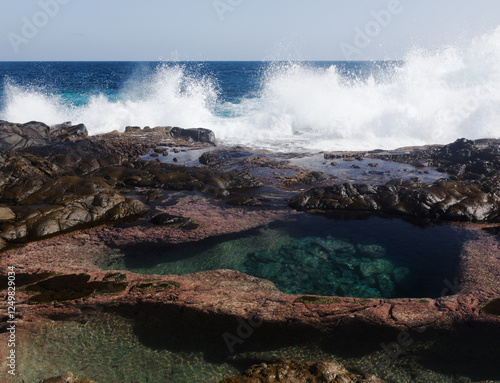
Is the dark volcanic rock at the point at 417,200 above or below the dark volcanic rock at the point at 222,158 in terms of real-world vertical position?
below

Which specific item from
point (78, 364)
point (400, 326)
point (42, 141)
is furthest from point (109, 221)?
point (42, 141)

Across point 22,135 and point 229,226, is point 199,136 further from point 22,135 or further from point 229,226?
point 229,226

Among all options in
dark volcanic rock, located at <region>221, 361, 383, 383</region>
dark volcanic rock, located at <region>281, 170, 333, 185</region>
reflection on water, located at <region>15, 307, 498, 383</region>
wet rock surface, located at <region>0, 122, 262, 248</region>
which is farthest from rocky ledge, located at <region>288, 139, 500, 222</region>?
dark volcanic rock, located at <region>221, 361, 383, 383</region>

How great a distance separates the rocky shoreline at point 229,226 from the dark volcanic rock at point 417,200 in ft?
0.17

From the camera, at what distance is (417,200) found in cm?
1255

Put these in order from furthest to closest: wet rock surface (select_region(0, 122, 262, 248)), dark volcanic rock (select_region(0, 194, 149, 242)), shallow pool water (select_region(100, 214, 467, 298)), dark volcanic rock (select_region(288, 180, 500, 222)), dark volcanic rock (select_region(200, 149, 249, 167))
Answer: dark volcanic rock (select_region(200, 149, 249, 167)) < dark volcanic rock (select_region(288, 180, 500, 222)) < wet rock surface (select_region(0, 122, 262, 248)) < dark volcanic rock (select_region(0, 194, 149, 242)) < shallow pool water (select_region(100, 214, 467, 298))

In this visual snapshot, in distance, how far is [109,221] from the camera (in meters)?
11.5

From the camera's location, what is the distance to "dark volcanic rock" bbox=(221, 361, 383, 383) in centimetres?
483

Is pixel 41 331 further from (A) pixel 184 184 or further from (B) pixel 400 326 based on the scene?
(A) pixel 184 184

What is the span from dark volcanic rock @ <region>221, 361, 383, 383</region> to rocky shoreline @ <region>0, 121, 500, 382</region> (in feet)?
0.08

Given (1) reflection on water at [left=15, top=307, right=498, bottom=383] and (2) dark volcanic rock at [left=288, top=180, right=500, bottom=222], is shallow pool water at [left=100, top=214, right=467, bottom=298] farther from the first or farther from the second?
(1) reflection on water at [left=15, top=307, right=498, bottom=383]

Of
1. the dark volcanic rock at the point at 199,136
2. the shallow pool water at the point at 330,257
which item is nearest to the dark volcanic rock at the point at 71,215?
the shallow pool water at the point at 330,257

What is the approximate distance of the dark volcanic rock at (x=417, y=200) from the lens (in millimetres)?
11828

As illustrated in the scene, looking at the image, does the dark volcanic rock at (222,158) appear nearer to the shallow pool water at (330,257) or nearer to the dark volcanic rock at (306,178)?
the dark volcanic rock at (306,178)
